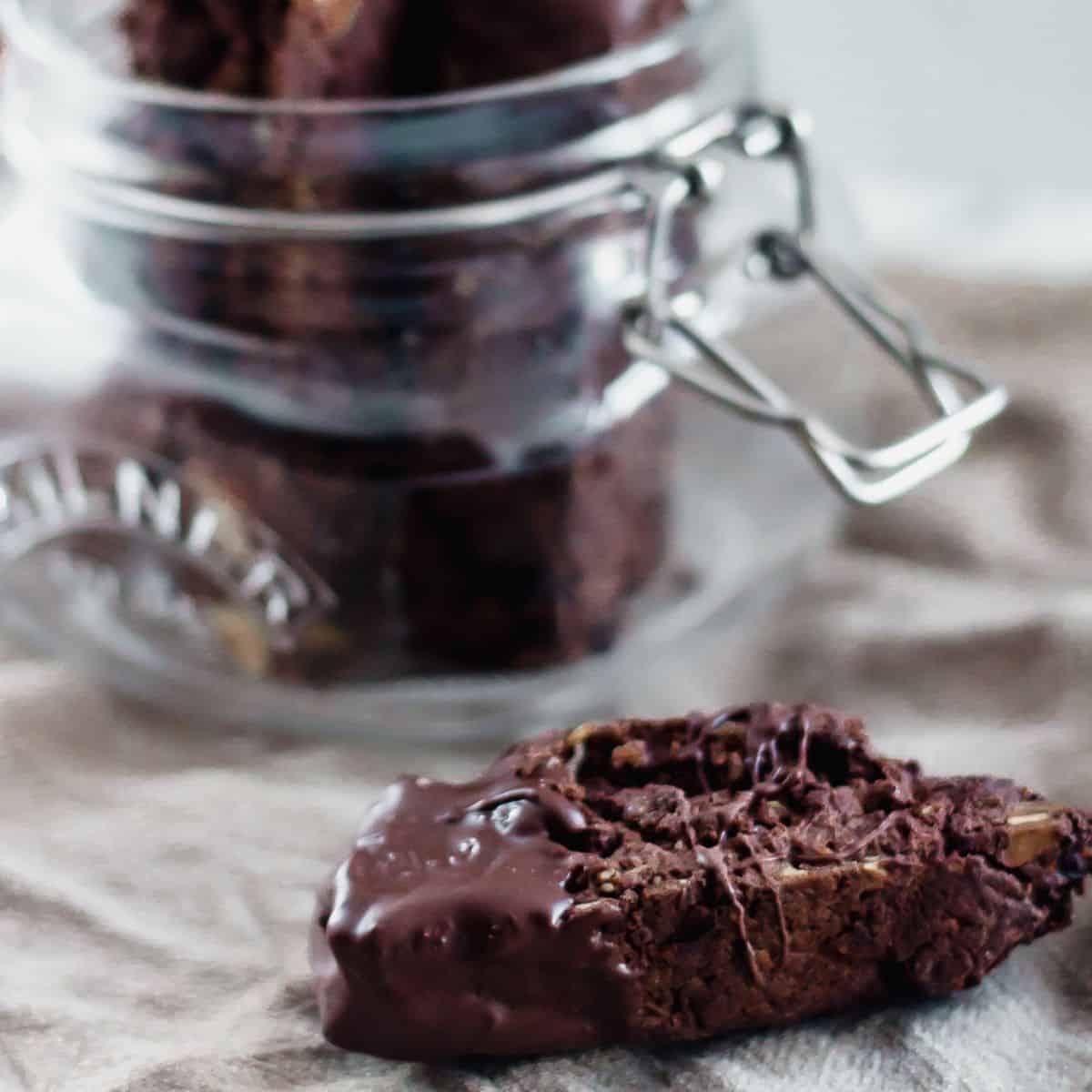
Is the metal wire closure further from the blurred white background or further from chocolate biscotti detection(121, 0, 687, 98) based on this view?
the blurred white background

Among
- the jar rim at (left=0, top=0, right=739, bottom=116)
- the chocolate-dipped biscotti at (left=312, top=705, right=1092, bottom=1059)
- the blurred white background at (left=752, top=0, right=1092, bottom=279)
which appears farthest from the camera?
the blurred white background at (left=752, top=0, right=1092, bottom=279)

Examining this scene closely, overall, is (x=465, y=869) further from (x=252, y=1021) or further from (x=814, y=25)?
(x=814, y=25)

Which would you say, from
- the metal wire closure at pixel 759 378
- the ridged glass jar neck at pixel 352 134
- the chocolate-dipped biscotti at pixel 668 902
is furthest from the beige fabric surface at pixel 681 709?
the ridged glass jar neck at pixel 352 134

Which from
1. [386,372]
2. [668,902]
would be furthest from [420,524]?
[668,902]

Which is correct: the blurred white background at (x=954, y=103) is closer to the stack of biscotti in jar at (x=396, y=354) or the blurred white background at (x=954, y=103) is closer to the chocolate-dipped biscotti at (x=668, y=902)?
the stack of biscotti in jar at (x=396, y=354)

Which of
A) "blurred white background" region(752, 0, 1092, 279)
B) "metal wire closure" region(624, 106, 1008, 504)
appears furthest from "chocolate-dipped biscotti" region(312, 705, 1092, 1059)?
"blurred white background" region(752, 0, 1092, 279)

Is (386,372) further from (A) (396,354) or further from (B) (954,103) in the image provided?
(B) (954,103)

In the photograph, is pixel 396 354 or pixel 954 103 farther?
pixel 954 103
